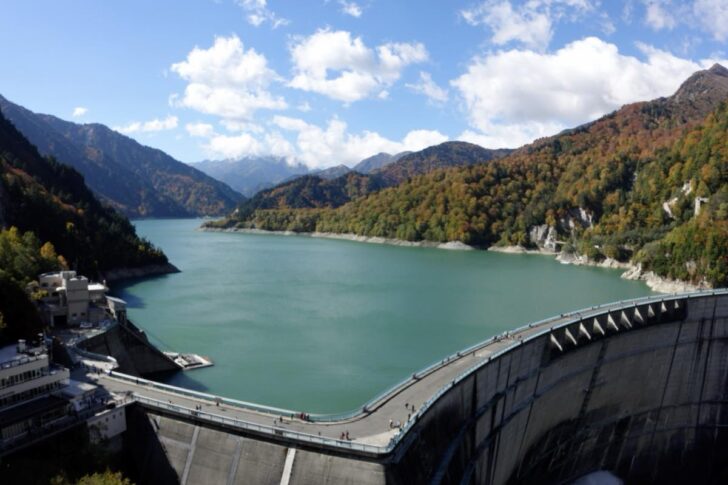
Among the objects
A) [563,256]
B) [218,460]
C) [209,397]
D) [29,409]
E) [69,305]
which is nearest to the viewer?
[218,460]

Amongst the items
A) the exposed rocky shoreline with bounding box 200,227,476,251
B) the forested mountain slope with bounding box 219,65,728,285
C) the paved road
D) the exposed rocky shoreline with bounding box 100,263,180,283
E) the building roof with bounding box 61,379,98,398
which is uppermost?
the forested mountain slope with bounding box 219,65,728,285

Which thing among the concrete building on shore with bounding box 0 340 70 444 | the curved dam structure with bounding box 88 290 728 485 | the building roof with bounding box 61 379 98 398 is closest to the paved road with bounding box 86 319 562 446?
the curved dam structure with bounding box 88 290 728 485

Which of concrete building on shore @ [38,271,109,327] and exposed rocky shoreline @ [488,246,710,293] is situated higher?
exposed rocky shoreline @ [488,246,710,293]

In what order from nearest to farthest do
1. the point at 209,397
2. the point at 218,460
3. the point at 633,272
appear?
the point at 218,460 < the point at 209,397 < the point at 633,272

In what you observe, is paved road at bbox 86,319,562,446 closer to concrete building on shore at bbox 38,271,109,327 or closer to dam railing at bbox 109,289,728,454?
dam railing at bbox 109,289,728,454

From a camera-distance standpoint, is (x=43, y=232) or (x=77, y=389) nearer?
(x=77, y=389)

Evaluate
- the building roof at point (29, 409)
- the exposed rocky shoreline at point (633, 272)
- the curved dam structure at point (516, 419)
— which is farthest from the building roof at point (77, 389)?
the exposed rocky shoreline at point (633, 272)

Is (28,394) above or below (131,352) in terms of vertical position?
above

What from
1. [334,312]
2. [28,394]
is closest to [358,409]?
[28,394]

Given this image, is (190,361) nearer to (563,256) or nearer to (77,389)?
(77,389)
